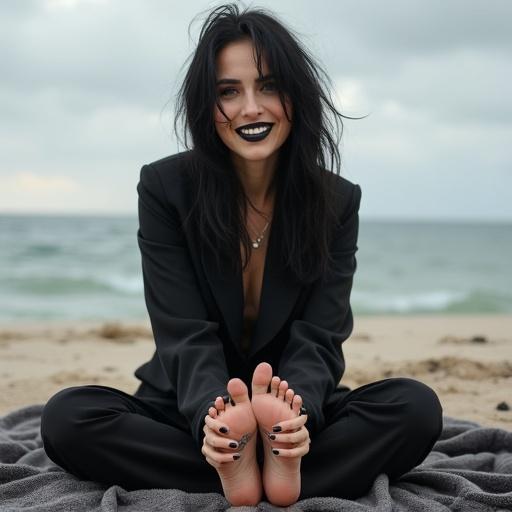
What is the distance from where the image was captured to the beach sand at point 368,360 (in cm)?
473

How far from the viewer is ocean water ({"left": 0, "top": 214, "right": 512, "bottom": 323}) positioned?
13.2m

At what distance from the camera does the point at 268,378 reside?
234cm

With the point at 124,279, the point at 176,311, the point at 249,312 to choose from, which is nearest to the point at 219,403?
the point at 176,311

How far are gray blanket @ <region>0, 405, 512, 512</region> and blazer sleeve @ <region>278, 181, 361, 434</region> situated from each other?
1.07 feet

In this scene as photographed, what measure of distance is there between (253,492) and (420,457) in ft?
2.06

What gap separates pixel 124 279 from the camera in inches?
675

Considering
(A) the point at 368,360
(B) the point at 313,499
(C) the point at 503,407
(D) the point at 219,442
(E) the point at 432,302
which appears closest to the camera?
(D) the point at 219,442

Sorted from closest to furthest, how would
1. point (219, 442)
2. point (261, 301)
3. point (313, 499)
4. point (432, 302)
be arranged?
point (219, 442) < point (313, 499) < point (261, 301) < point (432, 302)

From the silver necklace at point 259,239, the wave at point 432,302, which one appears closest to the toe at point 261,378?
the silver necklace at point 259,239

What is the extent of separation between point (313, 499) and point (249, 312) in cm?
76

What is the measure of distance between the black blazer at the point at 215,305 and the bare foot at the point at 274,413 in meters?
0.36

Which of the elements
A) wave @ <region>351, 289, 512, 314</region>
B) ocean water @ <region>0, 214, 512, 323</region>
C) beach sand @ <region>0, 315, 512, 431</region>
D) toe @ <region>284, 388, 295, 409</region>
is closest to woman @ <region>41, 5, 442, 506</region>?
toe @ <region>284, 388, 295, 409</region>

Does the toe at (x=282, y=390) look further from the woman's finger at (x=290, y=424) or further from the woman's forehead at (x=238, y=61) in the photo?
the woman's forehead at (x=238, y=61)

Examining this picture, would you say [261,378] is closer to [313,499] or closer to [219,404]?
[219,404]
